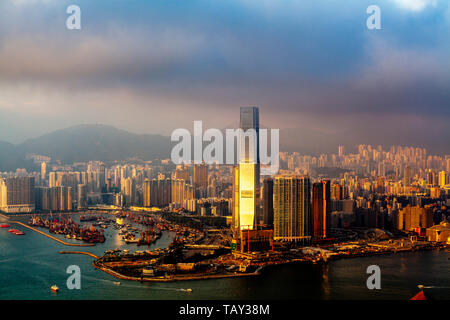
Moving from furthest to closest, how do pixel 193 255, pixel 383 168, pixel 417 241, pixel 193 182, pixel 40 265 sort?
1. pixel 193 182
2. pixel 383 168
3. pixel 417 241
4. pixel 193 255
5. pixel 40 265

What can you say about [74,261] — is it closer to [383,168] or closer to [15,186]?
[15,186]

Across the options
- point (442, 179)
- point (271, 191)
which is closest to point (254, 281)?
point (271, 191)

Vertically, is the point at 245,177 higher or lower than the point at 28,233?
higher

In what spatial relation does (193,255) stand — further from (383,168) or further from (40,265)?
(383,168)

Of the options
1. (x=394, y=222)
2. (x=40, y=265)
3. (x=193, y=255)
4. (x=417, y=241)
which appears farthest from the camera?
(x=394, y=222)
